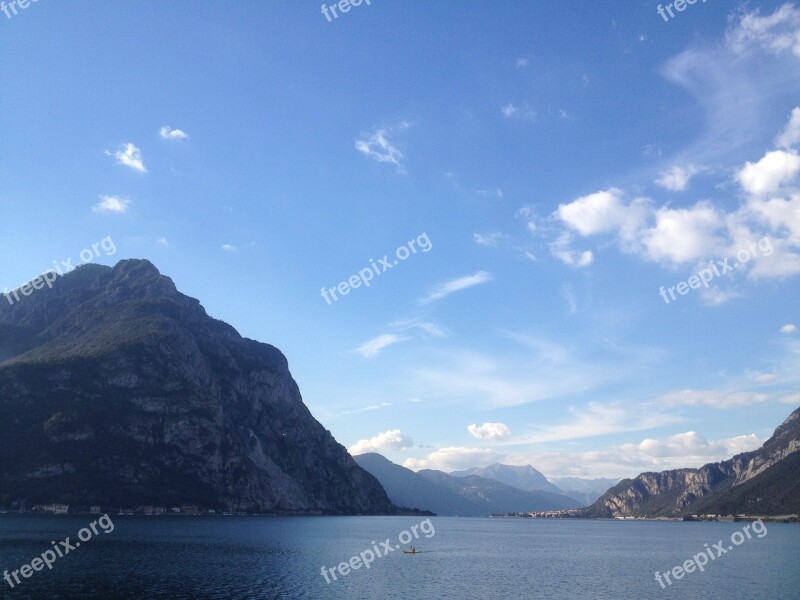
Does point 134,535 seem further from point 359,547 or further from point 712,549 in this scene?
point 712,549

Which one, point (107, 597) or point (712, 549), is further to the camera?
point (712, 549)

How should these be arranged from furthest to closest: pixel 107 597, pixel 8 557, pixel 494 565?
pixel 494 565, pixel 8 557, pixel 107 597

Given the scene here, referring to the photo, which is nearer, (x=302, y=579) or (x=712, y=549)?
(x=302, y=579)

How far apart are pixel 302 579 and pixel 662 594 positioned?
54.7 m

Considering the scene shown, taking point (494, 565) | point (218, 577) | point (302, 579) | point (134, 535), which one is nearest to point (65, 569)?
point (218, 577)

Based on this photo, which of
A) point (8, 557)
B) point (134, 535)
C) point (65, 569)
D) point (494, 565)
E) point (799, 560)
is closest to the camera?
point (65, 569)

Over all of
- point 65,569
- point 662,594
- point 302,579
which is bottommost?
point 662,594

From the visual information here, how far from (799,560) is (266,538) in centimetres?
13585

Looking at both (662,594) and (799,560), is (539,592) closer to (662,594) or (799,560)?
(662,594)

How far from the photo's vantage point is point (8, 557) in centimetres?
8988

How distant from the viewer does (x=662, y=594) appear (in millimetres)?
87188

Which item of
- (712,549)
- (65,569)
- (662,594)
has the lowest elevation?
(712,549)

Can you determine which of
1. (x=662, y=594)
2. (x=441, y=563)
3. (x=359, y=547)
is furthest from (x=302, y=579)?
(x=359, y=547)

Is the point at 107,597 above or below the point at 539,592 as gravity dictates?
above
